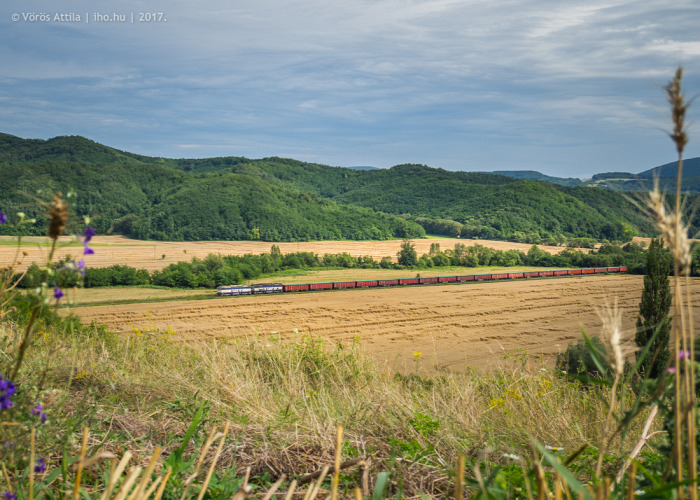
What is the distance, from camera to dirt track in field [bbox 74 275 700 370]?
97.6ft

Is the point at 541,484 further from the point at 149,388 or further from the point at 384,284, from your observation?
the point at 384,284

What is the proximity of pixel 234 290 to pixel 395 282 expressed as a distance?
17.2m

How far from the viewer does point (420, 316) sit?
39562mm

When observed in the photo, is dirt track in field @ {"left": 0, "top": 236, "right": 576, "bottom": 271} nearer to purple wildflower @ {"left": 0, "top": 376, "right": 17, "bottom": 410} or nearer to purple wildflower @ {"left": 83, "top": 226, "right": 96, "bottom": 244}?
purple wildflower @ {"left": 0, "top": 376, "right": 17, "bottom": 410}

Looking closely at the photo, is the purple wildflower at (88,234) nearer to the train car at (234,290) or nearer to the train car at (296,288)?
the train car at (234,290)

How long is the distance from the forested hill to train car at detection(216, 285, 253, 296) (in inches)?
1293

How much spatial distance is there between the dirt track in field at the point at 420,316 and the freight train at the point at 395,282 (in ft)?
6.37

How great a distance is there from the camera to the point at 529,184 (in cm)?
12888

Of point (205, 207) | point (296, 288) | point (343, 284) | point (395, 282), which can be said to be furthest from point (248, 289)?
point (205, 207)

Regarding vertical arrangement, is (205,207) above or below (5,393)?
above

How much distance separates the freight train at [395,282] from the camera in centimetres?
4741

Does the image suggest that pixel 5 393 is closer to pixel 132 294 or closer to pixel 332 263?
pixel 132 294

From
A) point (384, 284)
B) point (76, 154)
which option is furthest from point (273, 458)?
point (76, 154)

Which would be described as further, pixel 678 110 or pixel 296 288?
pixel 296 288
